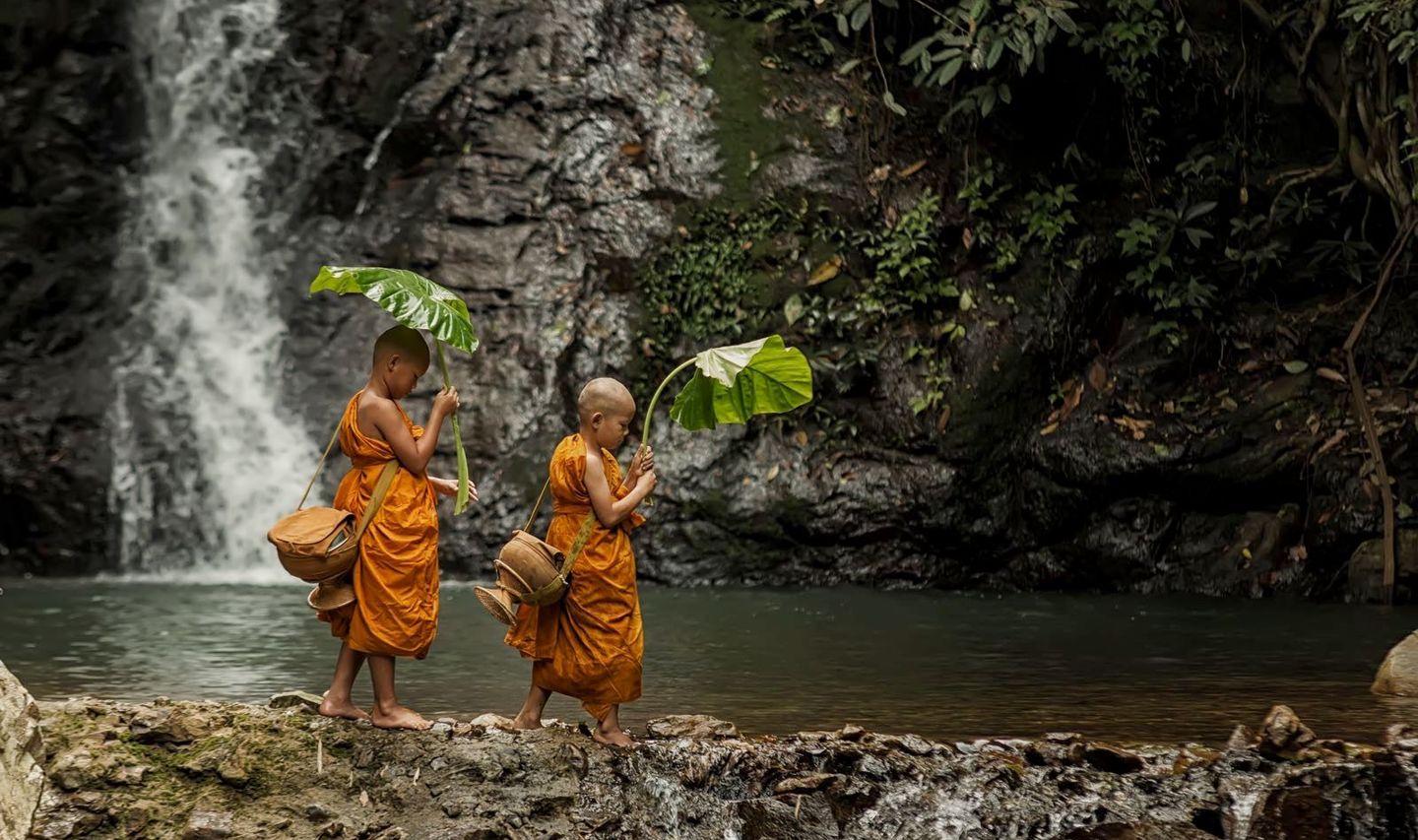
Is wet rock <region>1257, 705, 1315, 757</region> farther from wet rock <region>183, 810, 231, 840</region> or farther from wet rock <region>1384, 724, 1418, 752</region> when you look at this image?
wet rock <region>183, 810, 231, 840</region>

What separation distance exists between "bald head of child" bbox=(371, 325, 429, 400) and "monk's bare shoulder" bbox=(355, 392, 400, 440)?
6cm

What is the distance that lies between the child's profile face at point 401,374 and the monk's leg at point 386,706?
876mm

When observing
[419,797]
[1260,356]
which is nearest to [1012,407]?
[1260,356]

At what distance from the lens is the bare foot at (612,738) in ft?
14.8

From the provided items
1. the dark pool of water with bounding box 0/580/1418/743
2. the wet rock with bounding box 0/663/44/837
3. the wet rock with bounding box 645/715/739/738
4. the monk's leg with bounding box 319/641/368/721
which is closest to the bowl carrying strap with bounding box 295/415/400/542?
the monk's leg with bounding box 319/641/368/721

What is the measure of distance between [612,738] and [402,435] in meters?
1.22

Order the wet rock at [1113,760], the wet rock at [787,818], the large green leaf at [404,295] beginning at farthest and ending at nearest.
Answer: the wet rock at [1113,760], the large green leaf at [404,295], the wet rock at [787,818]

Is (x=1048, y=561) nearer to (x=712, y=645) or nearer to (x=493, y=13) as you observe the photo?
(x=712, y=645)

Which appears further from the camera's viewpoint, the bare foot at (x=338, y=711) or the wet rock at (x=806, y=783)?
the bare foot at (x=338, y=711)

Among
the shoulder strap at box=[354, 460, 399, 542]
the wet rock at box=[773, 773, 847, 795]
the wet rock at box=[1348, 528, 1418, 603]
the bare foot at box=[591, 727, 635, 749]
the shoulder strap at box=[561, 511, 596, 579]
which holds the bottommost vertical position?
the wet rock at box=[773, 773, 847, 795]

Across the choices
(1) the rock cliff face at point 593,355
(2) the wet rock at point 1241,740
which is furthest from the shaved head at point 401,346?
(1) the rock cliff face at point 593,355

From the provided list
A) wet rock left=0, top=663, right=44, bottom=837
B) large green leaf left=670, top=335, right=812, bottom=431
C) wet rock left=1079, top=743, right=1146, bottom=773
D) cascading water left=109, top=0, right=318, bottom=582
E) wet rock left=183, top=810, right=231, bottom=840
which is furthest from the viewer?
cascading water left=109, top=0, right=318, bottom=582

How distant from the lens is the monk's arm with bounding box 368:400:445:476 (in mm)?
4492

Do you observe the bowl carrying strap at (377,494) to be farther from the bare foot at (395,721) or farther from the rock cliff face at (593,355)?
the rock cliff face at (593,355)
